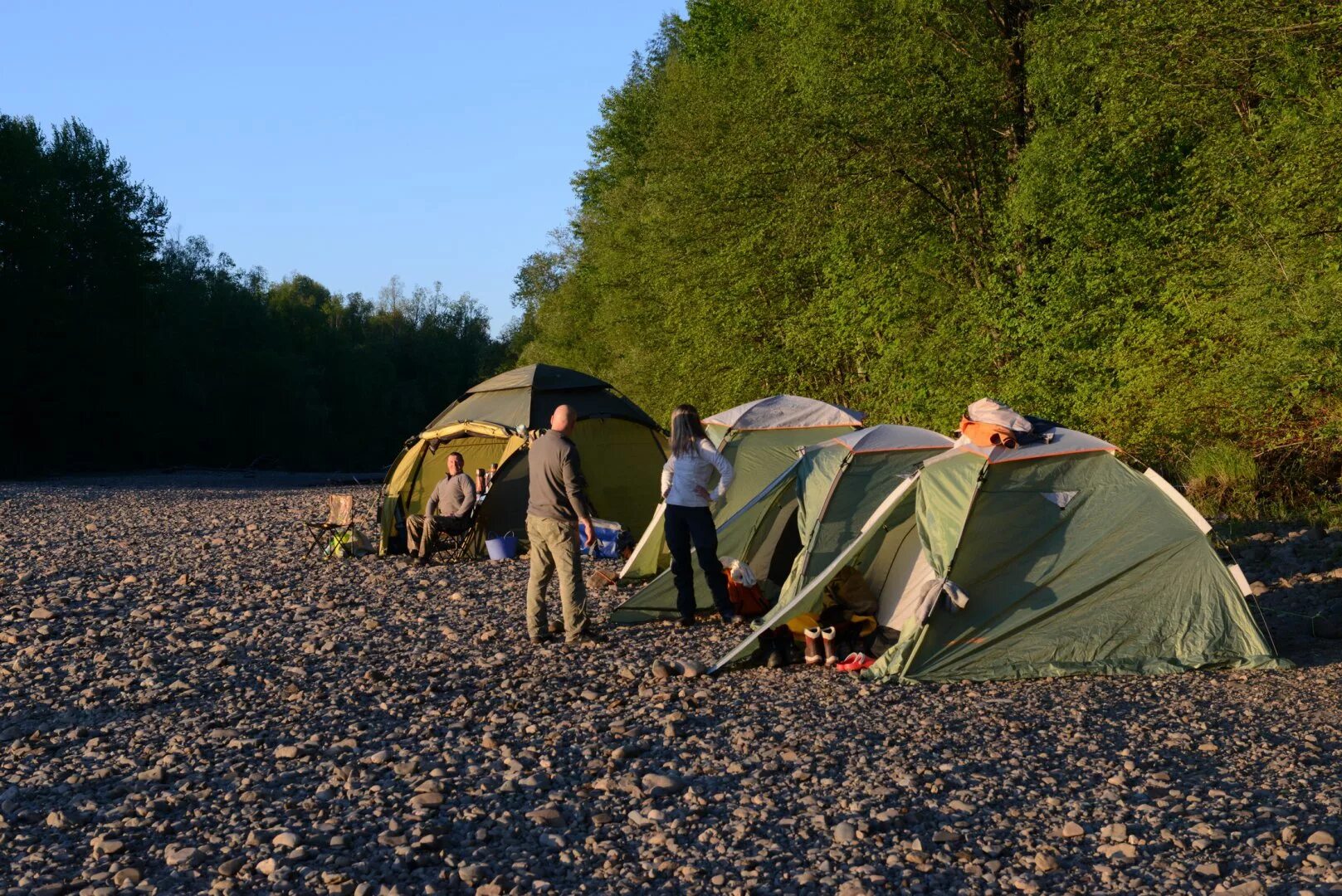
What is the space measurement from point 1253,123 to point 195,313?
59461mm

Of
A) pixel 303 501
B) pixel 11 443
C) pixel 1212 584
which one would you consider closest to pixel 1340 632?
pixel 1212 584

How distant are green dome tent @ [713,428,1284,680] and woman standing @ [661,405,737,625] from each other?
5.14 ft

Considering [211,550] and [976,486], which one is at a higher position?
[976,486]

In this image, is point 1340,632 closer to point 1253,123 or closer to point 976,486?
point 976,486

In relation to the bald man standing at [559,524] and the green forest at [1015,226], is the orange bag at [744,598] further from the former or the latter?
the green forest at [1015,226]

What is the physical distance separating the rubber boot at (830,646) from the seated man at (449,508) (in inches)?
296

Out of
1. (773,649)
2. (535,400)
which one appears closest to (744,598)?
(773,649)

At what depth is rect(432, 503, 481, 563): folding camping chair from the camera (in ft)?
51.4

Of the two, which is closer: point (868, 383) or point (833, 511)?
point (833, 511)

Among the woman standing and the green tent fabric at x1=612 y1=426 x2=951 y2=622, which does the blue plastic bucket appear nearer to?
the green tent fabric at x1=612 y1=426 x2=951 y2=622

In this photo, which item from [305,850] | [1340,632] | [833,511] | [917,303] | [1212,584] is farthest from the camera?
[917,303]

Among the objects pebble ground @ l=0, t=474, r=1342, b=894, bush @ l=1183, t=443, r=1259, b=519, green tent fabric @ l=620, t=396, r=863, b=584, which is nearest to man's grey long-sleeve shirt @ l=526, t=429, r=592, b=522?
pebble ground @ l=0, t=474, r=1342, b=894

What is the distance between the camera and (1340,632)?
9.67 meters

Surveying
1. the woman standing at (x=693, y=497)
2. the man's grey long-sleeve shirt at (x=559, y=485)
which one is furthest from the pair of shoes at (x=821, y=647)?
the man's grey long-sleeve shirt at (x=559, y=485)
